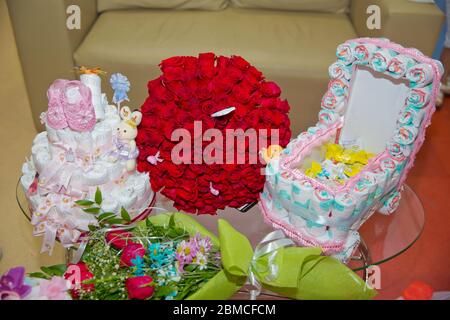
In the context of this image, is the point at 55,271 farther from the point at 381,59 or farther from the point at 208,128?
the point at 381,59

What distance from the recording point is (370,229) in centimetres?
142

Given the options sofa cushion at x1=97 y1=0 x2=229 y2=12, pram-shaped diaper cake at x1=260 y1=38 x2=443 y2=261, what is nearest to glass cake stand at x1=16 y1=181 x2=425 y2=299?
pram-shaped diaper cake at x1=260 y1=38 x2=443 y2=261

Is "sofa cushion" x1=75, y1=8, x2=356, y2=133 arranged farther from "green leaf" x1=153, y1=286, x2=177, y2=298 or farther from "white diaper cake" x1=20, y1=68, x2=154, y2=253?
"green leaf" x1=153, y1=286, x2=177, y2=298

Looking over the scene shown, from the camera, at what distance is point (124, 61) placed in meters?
1.99

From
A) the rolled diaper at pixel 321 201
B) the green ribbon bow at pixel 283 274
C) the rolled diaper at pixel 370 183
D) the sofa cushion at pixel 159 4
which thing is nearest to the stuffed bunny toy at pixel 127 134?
the green ribbon bow at pixel 283 274

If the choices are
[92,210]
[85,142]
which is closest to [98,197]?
[92,210]

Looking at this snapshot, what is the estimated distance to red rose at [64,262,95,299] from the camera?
3.25ft

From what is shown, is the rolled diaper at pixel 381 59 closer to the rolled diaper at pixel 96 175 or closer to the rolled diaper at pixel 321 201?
the rolled diaper at pixel 321 201

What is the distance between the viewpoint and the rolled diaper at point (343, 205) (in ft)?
3.86

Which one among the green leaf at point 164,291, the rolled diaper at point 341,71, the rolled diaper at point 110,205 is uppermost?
the rolled diaper at point 341,71

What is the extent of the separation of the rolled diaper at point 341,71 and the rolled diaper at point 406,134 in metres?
0.21

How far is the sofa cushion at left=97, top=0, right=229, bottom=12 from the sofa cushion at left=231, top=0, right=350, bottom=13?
125 millimetres
